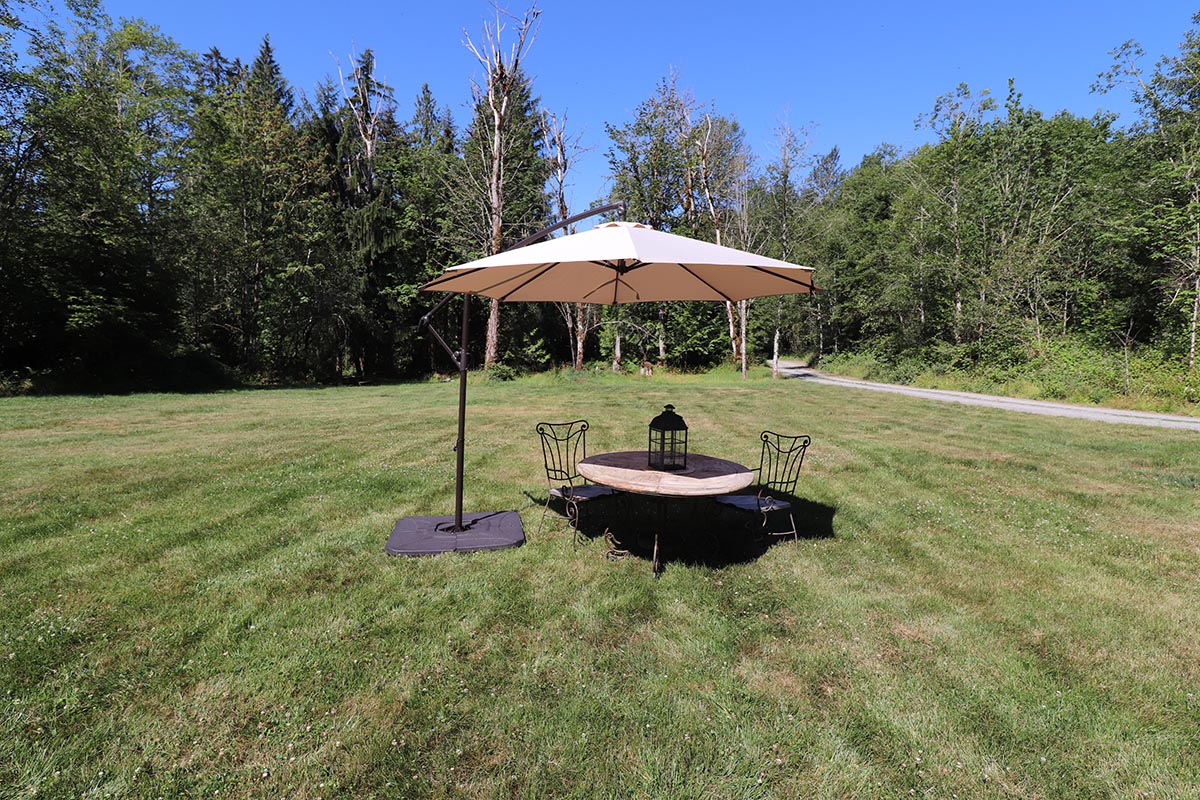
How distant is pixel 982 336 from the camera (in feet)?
66.9

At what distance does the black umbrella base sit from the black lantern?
1.49m

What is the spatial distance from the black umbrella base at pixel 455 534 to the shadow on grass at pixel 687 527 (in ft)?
1.43

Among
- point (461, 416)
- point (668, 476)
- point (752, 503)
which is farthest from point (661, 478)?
point (461, 416)

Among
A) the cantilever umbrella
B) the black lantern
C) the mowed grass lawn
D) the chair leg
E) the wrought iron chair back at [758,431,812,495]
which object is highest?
the cantilever umbrella

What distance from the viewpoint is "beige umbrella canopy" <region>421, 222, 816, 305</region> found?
3.50 m

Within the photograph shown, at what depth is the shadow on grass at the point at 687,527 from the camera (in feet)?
14.8

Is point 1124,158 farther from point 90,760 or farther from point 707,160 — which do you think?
point 90,760

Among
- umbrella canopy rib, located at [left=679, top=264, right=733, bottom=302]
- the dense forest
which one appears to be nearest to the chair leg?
umbrella canopy rib, located at [left=679, top=264, right=733, bottom=302]

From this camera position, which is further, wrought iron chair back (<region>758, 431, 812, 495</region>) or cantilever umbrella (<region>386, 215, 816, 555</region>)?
wrought iron chair back (<region>758, 431, 812, 495</region>)

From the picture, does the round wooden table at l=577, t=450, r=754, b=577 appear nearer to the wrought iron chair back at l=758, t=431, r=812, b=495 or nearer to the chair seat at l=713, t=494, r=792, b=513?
the chair seat at l=713, t=494, r=792, b=513

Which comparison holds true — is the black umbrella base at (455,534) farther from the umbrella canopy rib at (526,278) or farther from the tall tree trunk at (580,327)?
the tall tree trunk at (580,327)

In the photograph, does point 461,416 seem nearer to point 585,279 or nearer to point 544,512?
point 544,512

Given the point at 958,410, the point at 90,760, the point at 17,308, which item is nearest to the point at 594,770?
the point at 90,760

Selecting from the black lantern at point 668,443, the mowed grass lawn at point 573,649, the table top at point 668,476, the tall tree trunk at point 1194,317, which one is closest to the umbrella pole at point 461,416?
the mowed grass lawn at point 573,649
